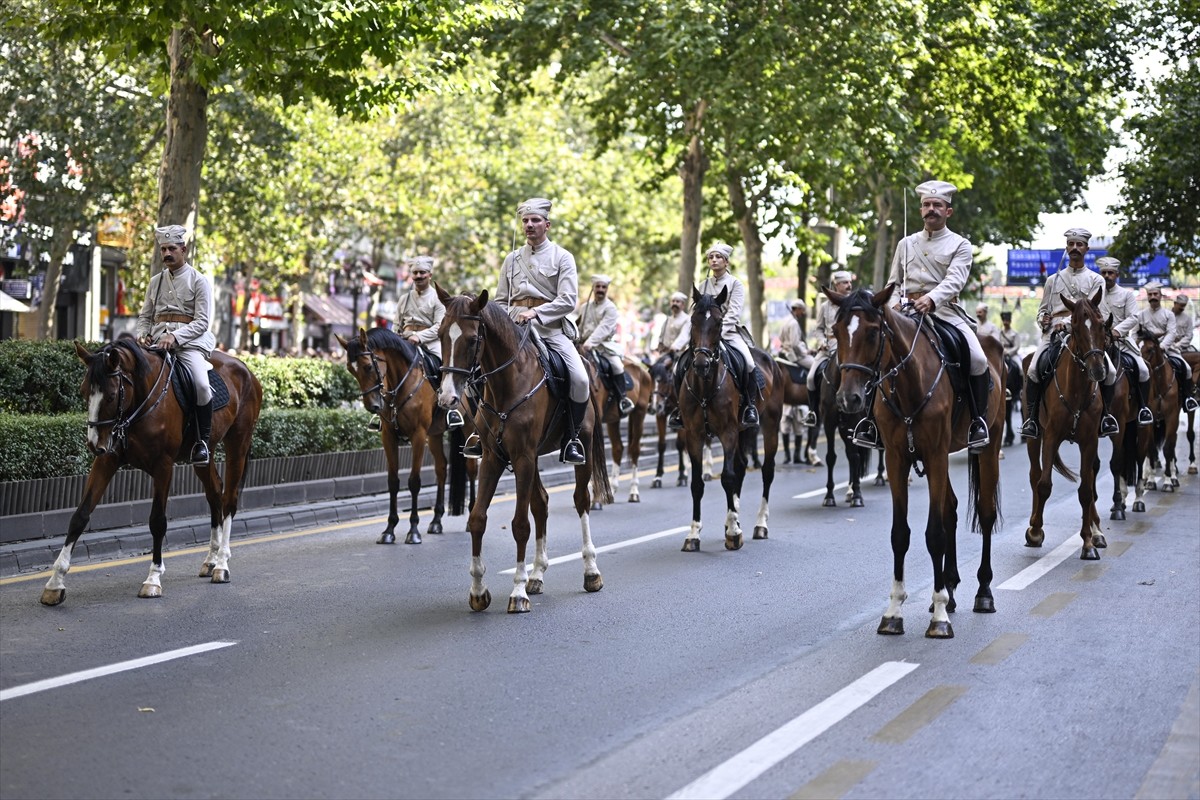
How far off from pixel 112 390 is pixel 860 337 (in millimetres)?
5274

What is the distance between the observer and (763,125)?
26.9 meters

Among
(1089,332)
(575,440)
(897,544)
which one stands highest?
(1089,332)

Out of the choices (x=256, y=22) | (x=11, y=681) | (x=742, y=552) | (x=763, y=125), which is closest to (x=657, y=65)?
(x=763, y=125)

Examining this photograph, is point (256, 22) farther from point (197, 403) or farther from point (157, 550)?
point (157, 550)

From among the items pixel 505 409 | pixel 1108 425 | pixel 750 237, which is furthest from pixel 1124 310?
pixel 750 237

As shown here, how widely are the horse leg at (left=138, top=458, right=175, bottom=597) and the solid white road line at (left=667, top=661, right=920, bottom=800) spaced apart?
5310mm

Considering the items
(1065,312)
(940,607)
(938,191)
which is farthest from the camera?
(1065,312)

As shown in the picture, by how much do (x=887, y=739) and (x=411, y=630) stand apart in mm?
3632

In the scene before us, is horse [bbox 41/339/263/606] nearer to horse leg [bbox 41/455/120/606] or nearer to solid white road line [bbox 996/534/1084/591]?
horse leg [bbox 41/455/120/606]

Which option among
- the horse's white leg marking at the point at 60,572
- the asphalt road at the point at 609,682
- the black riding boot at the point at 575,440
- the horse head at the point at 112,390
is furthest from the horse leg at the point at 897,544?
the horse's white leg marking at the point at 60,572

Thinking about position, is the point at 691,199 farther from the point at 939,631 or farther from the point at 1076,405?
the point at 939,631

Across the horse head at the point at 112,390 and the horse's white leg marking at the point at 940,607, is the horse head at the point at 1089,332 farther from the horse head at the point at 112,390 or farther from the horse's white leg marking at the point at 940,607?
the horse head at the point at 112,390

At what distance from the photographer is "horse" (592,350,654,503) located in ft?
60.0

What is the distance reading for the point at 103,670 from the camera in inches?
315
